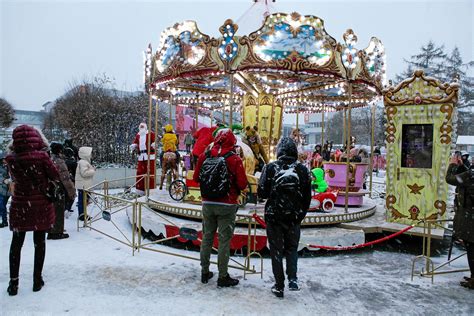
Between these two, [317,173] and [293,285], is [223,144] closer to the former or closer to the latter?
[293,285]

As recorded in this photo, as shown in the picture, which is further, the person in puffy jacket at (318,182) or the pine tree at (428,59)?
the pine tree at (428,59)

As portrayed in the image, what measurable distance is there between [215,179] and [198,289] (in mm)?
1369

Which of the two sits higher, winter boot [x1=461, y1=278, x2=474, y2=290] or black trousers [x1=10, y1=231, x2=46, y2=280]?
black trousers [x1=10, y1=231, x2=46, y2=280]

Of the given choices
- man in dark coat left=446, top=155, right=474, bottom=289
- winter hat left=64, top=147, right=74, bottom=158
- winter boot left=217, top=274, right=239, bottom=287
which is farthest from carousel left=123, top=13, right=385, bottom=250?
winter hat left=64, top=147, right=74, bottom=158

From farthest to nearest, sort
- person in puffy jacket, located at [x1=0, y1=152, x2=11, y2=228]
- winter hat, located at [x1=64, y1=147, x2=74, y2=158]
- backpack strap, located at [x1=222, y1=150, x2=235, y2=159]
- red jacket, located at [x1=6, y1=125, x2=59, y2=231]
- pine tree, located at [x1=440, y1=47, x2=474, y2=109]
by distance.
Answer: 1. pine tree, located at [x1=440, y1=47, x2=474, y2=109]
2. winter hat, located at [x1=64, y1=147, x2=74, y2=158]
3. person in puffy jacket, located at [x1=0, y1=152, x2=11, y2=228]
4. backpack strap, located at [x1=222, y1=150, x2=235, y2=159]
5. red jacket, located at [x1=6, y1=125, x2=59, y2=231]

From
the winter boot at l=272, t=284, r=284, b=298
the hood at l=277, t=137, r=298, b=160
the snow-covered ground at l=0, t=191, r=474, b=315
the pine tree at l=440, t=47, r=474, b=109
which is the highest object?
the pine tree at l=440, t=47, r=474, b=109

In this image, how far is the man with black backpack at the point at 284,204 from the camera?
13.5 feet

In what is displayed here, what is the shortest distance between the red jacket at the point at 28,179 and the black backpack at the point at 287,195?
8.47 ft

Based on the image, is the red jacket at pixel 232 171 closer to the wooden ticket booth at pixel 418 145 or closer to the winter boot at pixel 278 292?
the winter boot at pixel 278 292

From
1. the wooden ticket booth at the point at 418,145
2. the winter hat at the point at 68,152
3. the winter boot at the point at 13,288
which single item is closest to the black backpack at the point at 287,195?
the winter boot at the point at 13,288

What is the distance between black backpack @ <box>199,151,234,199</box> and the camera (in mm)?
4309

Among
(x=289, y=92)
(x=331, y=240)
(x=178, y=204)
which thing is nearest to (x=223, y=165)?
(x=331, y=240)

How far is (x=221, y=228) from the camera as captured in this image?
441 centimetres

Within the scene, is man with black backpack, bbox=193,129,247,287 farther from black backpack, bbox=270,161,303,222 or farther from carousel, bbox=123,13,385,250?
carousel, bbox=123,13,385,250
